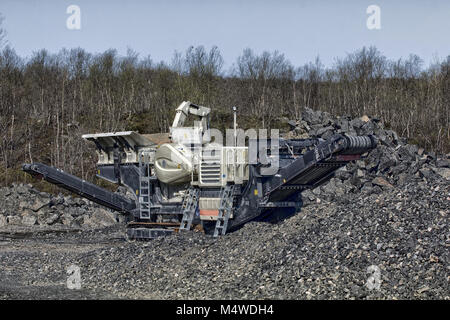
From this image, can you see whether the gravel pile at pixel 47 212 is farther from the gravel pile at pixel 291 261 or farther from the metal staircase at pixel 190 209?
the metal staircase at pixel 190 209

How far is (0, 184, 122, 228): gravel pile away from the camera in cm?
2859

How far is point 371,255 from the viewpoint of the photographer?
39.0ft

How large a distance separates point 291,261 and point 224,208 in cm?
550

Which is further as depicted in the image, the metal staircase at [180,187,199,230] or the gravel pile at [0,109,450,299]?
the metal staircase at [180,187,199,230]

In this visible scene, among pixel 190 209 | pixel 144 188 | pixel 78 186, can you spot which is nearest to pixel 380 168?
pixel 144 188

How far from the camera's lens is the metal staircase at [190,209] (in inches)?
732

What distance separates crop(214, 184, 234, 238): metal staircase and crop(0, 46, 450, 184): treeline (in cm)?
2347

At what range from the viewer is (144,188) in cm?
2064

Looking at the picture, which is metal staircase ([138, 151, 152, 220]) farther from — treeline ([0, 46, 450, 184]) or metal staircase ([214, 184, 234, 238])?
treeline ([0, 46, 450, 184])

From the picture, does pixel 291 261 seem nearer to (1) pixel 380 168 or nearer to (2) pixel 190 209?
(2) pixel 190 209

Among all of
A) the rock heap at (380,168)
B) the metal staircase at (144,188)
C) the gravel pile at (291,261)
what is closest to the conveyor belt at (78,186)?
the metal staircase at (144,188)

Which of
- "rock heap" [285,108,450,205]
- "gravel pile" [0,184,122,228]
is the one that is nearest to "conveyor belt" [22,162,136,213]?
"gravel pile" [0,184,122,228]

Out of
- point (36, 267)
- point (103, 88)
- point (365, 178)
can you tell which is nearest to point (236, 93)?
point (103, 88)

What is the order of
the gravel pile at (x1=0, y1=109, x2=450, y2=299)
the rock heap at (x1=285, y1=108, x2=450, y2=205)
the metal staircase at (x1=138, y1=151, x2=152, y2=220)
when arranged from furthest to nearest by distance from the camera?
the rock heap at (x1=285, y1=108, x2=450, y2=205) → the metal staircase at (x1=138, y1=151, x2=152, y2=220) → the gravel pile at (x1=0, y1=109, x2=450, y2=299)
